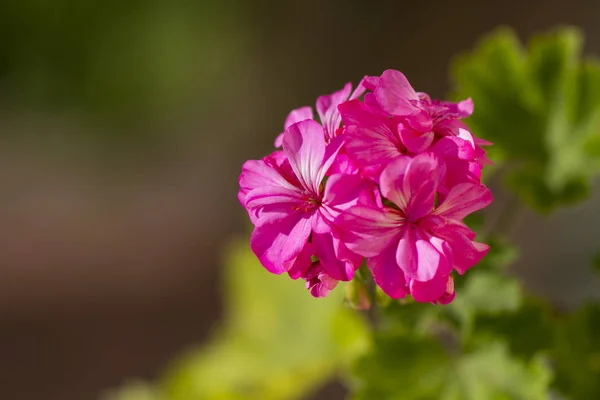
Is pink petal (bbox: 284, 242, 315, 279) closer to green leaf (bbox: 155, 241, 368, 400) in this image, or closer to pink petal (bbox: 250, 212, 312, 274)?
pink petal (bbox: 250, 212, 312, 274)

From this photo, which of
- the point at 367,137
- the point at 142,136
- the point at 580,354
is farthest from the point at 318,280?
the point at 142,136

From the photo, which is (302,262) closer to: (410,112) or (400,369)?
(410,112)

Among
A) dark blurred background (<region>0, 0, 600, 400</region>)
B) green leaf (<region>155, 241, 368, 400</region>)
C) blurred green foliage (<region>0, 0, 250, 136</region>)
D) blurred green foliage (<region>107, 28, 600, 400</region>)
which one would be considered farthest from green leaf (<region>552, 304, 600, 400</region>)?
blurred green foliage (<region>0, 0, 250, 136</region>)

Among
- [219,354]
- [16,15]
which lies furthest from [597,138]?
[16,15]

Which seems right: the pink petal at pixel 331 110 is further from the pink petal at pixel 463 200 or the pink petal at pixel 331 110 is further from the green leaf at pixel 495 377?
the green leaf at pixel 495 377

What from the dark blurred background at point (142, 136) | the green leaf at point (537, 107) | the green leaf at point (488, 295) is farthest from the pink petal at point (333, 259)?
the dark blurred background at point (142, 136)

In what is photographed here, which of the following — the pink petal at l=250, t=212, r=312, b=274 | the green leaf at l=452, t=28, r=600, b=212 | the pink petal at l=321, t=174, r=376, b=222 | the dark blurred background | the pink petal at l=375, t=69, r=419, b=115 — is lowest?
the dark blurred background

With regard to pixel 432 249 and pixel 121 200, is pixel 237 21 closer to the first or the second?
pixel 121 200
